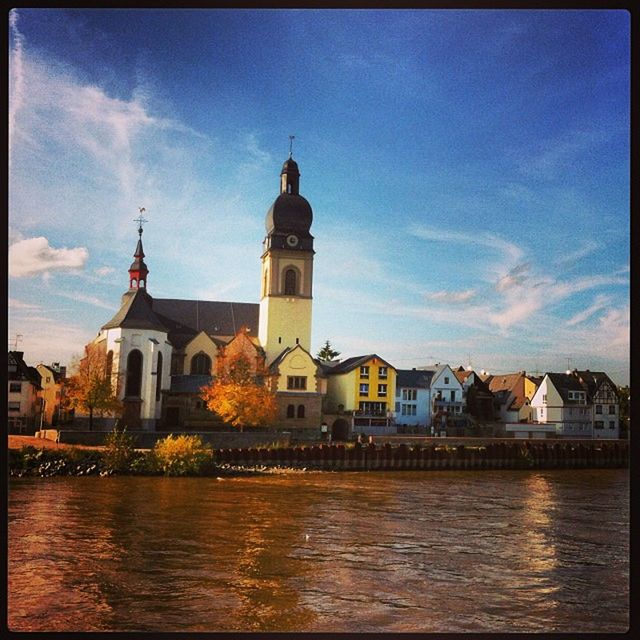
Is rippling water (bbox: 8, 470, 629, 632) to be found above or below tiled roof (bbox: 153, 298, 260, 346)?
below

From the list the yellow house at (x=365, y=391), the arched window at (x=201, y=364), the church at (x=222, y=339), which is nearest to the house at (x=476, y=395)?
the yellow house at (x=365, y=391)

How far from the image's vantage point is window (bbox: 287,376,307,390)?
23.1 m

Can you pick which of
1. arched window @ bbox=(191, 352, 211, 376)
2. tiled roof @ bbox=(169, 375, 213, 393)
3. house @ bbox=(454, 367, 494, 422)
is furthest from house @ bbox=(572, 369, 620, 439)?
arched window @ bbox=(191, 352, 211, 376)

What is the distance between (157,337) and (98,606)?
15.8 m

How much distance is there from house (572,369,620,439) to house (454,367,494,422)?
219 inches

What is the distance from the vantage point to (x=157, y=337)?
68.0 feet

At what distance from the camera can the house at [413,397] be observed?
77.5 ft

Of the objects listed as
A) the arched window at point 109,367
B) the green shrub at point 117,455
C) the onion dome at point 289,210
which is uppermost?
the onion dome at point 289,210

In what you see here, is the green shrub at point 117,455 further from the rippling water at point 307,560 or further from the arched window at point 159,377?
the arched window at point 159,377

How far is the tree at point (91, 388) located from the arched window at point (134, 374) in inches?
62.3

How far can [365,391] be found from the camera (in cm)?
2320

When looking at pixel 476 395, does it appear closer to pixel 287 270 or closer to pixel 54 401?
pixel 287 270

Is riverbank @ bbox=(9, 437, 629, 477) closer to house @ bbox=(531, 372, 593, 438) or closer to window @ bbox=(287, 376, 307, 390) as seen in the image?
house @ bbox=(531, 372, 593, 438)
